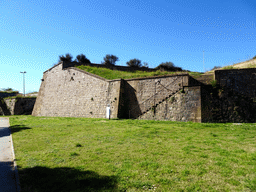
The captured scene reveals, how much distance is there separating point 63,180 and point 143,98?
630 inches

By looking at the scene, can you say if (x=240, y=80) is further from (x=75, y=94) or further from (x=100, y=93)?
(x=75, y=94)

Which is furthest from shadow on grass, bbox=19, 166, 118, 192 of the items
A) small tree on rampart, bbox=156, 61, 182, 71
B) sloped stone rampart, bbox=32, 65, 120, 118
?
small tree on rampart, bbox=156, 61, 182, 71

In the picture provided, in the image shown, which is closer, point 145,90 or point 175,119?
point 175,119

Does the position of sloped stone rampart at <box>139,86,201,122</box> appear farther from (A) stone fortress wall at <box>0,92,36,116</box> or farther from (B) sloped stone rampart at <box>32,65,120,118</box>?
(A) stone fortress wall at <box>0,92,36,116</box>

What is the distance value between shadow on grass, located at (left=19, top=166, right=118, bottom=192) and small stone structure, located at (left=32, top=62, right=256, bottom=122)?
12.9 metres

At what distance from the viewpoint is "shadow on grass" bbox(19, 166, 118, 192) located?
3780 millimetres

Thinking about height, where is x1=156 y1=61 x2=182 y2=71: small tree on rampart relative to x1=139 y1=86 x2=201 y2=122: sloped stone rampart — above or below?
above

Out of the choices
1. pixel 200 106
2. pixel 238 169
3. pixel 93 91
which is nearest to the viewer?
pixel 238 169

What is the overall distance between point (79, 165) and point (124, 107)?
15.8 metres

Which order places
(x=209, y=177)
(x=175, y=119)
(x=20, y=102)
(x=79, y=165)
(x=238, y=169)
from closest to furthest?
1. (x=209, y=177)
2. (x=238, y=169)
3. (x=79, y=165)
4. (x=175, y=119)
5. (x=20, y=102)

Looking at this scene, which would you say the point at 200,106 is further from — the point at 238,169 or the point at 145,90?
the point at 238,169

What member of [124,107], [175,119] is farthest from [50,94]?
[175,119]

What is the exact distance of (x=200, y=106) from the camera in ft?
49.8

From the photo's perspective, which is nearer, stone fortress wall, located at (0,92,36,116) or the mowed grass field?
the mowed grass field
